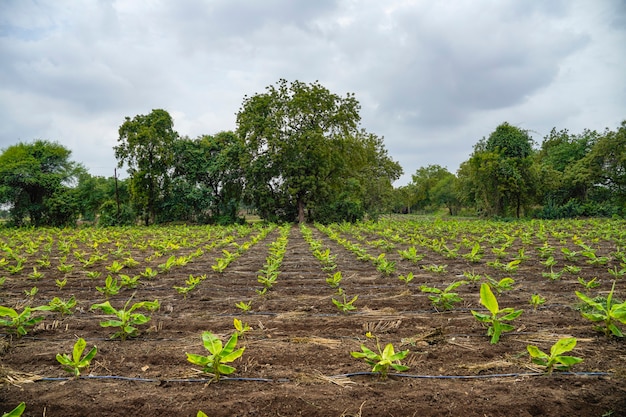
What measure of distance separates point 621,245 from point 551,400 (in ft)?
31.0

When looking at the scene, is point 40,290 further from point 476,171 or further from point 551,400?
point 476,171

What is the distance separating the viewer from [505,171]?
28344 mm

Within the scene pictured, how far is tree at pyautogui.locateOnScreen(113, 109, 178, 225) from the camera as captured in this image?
28375 mm

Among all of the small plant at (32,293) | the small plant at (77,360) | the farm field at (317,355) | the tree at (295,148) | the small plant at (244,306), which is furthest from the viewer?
the tree at (295,148)

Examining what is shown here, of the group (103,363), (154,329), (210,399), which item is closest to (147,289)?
(154,329)

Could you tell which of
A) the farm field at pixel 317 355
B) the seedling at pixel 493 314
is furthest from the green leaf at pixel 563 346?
the seedling at pixel 493 314

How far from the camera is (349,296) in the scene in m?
4.84

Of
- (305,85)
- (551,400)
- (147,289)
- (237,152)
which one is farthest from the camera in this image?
(237,152)

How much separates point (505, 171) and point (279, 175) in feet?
57.4

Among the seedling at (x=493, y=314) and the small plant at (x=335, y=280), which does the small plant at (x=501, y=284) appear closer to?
the seedling at (x=493, y=314)

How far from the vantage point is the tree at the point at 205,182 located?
2939 cm

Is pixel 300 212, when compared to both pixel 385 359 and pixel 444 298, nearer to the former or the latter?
pixel 444 298

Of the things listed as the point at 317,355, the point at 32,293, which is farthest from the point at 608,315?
the point at 32,293

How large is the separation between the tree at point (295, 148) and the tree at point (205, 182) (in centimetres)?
318
